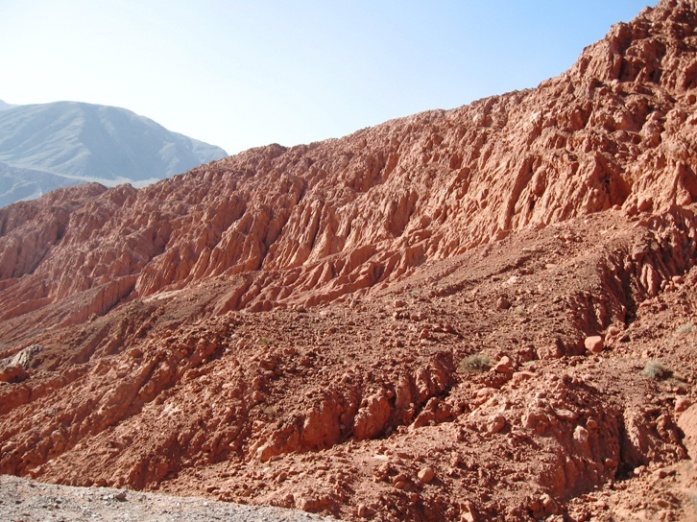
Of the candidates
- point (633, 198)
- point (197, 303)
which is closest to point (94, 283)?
point (197, 303)

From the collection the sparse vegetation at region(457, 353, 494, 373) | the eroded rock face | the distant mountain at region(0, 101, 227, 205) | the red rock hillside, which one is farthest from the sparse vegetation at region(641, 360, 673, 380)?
the distant mountain at region(0, 101, 227, 205)

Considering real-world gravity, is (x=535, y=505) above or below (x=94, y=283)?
below

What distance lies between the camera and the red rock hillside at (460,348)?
43.0 feet

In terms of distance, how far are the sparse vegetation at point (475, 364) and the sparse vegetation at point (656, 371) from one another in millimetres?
3642

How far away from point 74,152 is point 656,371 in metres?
176

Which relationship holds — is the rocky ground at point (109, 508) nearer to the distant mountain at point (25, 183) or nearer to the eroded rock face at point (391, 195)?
the eroded rock face at point (391, 195)

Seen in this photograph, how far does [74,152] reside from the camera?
172m

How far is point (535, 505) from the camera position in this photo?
40.3 ft

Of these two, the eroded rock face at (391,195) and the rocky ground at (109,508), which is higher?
the eroded rock face at (391,195)

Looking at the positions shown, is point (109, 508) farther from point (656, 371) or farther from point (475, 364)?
point (656, 371)

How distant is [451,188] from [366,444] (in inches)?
974

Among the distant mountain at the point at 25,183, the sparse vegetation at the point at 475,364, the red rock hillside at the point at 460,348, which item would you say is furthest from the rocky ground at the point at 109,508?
the distant mountain at the point at 25,183

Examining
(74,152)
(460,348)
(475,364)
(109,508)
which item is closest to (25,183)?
(74,152)

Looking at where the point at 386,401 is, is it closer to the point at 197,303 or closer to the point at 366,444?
the point at 366,444
